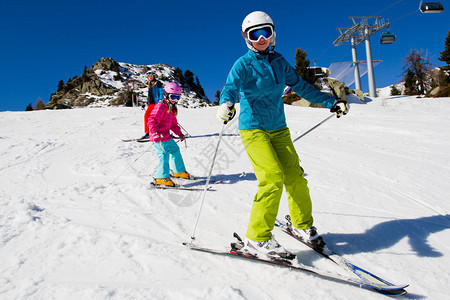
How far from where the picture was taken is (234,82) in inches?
101

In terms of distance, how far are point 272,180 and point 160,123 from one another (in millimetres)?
3033

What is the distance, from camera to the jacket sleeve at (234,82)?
101 inches

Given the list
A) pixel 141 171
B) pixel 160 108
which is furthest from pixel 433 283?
pixel 141 171

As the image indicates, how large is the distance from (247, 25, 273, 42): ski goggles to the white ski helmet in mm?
30

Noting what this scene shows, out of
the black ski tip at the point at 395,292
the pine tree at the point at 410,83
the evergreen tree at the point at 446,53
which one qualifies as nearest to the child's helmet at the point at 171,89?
the black ski tip at the point at 395,292

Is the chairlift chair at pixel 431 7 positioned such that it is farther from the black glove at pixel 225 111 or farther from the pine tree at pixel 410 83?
the pine tree at pixel 410 83

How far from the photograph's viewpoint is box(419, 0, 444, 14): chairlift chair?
16.0 metres

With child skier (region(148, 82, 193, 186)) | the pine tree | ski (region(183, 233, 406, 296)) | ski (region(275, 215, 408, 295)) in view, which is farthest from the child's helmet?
the pine tree

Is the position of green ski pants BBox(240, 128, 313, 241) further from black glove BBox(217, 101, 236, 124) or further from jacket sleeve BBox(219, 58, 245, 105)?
jacket sleeve BBox(219, 58, 245, 105)

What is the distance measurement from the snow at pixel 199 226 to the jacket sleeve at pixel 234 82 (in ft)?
4.77

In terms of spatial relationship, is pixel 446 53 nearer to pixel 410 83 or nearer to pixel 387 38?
pixel 410 83

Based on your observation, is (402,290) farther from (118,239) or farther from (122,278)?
(118,239)

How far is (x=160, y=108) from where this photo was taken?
191 inches

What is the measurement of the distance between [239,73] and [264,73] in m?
0.25
